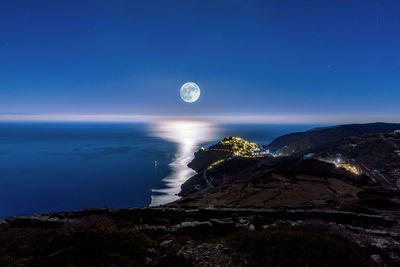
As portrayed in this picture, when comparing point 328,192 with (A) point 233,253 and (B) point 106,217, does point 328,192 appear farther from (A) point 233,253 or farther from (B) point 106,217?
(B) point 106,217

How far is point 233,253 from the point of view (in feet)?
27.1

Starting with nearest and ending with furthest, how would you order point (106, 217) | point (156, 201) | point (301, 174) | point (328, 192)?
point (106, 217), point (328, 192), point (301, 174), point (156, 201)

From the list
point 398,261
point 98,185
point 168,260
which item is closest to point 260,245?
point 168,260

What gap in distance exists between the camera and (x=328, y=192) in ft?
100

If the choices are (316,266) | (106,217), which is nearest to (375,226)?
(316,266)

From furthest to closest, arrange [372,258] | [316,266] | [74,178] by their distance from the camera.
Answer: [74,178], [372,258], [316,266]

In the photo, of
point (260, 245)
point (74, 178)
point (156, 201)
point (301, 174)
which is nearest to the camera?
point (260, 245)

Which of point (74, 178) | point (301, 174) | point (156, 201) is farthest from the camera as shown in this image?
point (74, 178)

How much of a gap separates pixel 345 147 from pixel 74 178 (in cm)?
14179

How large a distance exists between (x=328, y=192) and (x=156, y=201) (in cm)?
6244

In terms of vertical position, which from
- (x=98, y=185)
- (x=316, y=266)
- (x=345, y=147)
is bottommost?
(x=98, y=185)

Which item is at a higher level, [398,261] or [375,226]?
[398,261]

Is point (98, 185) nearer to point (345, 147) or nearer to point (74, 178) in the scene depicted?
point (74, 178)

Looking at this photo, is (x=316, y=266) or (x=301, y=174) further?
(x=301, y=174)
